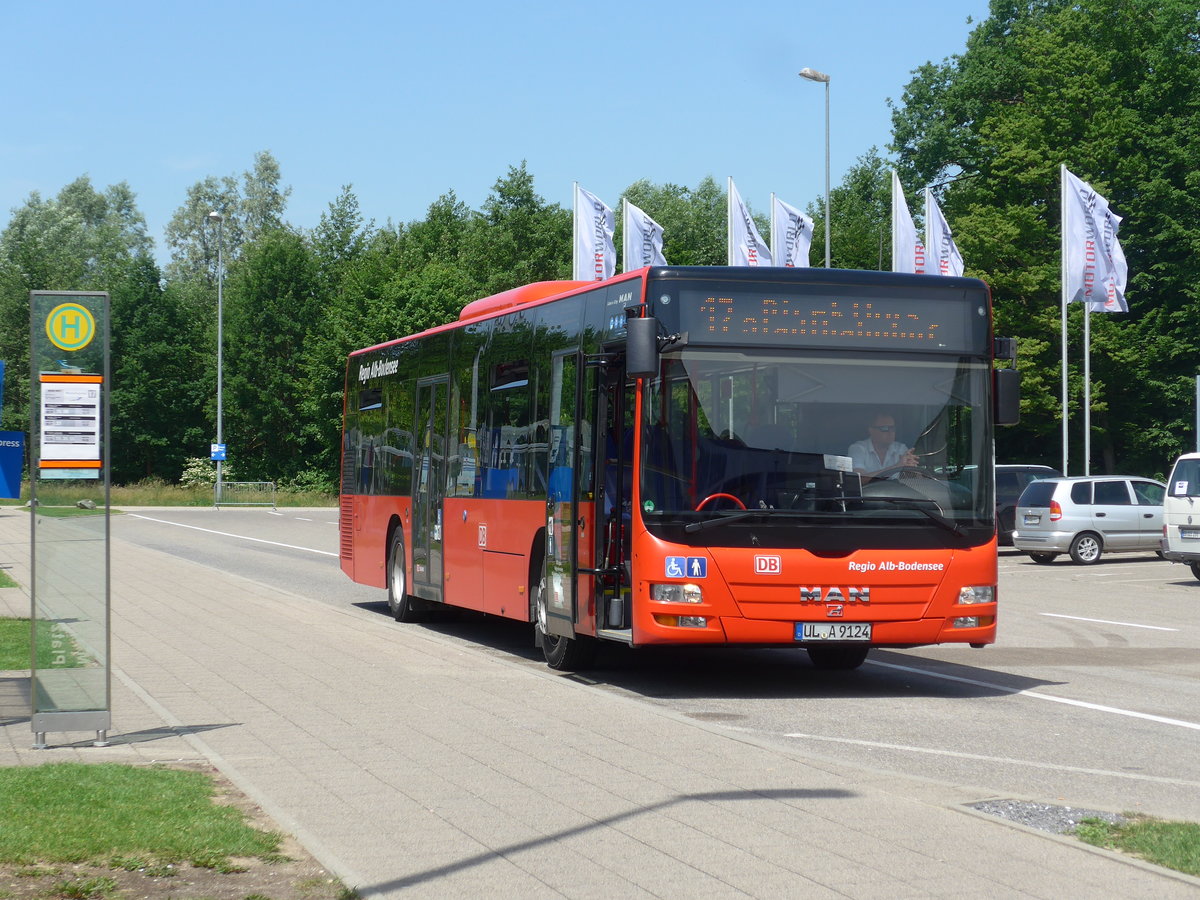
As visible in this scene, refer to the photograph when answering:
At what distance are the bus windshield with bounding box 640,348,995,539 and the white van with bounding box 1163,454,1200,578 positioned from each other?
1369 centimetres

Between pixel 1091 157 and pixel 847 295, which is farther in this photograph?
pixel 1091 157

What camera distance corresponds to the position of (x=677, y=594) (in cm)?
1129

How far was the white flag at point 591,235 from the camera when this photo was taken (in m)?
41.8

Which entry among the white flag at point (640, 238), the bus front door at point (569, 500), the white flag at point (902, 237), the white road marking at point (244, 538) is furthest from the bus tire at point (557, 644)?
the white flag at point (640, 238)

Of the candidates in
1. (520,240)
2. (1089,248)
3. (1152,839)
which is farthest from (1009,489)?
(520,240)

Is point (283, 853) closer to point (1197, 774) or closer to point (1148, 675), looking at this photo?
point (1197, 774)

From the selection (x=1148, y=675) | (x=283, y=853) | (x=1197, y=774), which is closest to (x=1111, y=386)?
(x=1148, y=675)

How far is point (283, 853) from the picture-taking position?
613 centimetres

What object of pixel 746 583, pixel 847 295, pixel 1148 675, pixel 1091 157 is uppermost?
pixel 1091 157

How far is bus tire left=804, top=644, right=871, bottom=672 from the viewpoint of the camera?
1378 cm

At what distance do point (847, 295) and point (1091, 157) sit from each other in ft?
155

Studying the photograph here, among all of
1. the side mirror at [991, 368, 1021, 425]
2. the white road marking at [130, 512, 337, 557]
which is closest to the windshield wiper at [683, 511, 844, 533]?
the side mirror at [991, 368, 1021, 425]

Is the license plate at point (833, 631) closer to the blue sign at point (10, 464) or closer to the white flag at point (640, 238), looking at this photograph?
the blue sign at point (10, 464)

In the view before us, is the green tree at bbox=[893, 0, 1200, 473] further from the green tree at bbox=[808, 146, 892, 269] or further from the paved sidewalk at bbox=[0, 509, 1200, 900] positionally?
the paved sidewalk at bbox=[0, 509, 1200, 900]
